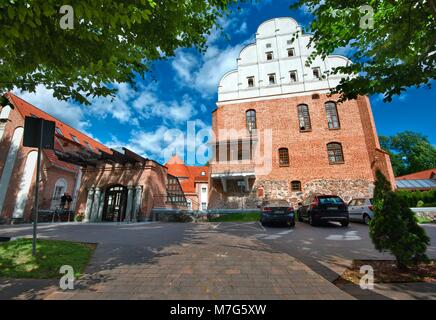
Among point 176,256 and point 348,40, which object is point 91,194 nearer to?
point 176,256

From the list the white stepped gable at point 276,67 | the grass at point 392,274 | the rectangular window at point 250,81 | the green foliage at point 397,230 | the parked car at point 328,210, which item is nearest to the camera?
the grass at point 392,274

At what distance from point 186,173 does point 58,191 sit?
77.2ft

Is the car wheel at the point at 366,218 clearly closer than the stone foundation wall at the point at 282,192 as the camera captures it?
Yes

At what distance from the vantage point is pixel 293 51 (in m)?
20.1

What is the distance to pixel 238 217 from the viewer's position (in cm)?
1445

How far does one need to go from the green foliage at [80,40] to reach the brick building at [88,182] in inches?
459

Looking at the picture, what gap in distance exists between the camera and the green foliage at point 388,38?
414 centimetres

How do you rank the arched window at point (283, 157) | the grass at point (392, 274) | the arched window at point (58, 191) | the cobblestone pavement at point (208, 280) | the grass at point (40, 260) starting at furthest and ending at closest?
1. the arched window at point (283, 157)
2. the arched window at point (58, 191)
3. the grass at point (40, 260)
4. the grass at point (392, 274)
5. the cobblestone pavement at point (208, 280)

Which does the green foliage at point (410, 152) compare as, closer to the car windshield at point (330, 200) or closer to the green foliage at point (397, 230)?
the car windshield at point (330, 200)

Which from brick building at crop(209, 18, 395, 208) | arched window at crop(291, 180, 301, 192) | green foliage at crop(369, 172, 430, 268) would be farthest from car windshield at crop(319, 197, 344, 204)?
arched window at crop(291, 180, 301, 192)

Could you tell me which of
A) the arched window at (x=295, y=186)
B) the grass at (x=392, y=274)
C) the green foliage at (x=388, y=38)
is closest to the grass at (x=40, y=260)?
the grass at (x=392, y=274)

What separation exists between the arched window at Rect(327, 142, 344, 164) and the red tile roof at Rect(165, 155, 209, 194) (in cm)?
2369

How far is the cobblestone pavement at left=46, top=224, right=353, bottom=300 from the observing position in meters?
2.73
